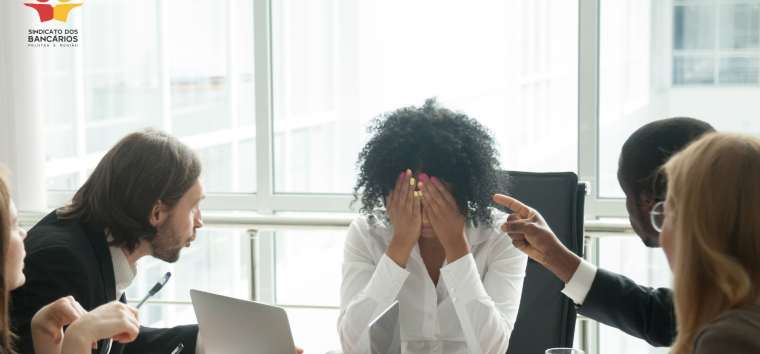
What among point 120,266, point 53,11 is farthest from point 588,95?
point 53,11

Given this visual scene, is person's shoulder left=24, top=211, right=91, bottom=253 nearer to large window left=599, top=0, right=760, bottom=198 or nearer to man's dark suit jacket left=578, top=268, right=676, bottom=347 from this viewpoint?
man's dark suit jacket left=578, top=268, right=676, bottom=347

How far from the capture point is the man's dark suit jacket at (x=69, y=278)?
1402 millimetres

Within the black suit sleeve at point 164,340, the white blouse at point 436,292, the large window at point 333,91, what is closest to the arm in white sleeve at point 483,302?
the white blouse at point 436,292

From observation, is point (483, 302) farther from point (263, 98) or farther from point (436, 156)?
point (263, 98)

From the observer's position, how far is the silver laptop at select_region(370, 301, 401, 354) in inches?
41.3

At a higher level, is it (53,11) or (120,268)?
(53,11)

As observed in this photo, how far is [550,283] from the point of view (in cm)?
185

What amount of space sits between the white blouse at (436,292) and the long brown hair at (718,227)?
72 cm

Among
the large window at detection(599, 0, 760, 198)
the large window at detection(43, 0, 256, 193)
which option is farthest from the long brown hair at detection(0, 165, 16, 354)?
the large window at detection(599, 0, 760, 198)

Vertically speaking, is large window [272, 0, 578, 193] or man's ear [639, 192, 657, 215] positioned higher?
large window [272, 0, 578, 193]

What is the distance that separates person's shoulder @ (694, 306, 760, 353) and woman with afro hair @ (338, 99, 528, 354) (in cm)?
75

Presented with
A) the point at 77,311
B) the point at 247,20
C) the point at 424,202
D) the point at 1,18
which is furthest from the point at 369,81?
the point at 77,311

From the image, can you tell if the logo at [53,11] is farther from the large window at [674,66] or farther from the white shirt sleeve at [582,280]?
the white shirt sleeve at [582,280]

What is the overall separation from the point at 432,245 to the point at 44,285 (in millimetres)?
992
